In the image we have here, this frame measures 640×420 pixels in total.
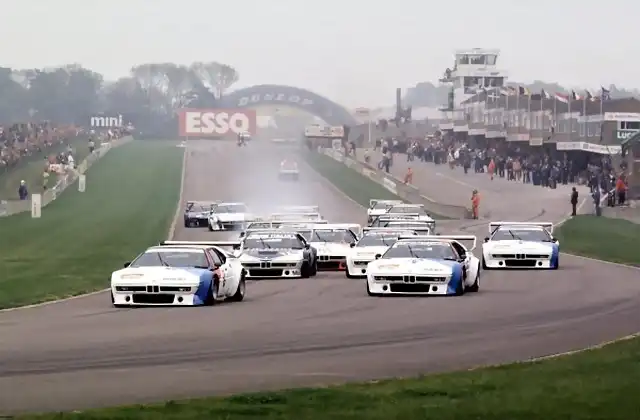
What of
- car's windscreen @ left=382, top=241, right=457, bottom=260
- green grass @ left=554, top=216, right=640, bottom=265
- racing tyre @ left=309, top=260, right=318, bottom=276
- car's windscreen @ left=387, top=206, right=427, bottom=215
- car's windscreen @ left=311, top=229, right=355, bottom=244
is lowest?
green grass @ left=554, top=216, right=640, bottom=265

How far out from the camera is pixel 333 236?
1412 inches

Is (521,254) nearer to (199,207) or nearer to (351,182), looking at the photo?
(199,207)

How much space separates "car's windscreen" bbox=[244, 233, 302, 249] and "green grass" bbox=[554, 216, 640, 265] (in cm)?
1011

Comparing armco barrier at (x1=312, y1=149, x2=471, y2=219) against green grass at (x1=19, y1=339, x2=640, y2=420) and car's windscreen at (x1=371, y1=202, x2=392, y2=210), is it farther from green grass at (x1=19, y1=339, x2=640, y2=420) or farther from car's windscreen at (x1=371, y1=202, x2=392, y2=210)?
green grass at (x1=19, y1=339, x2=640, y2=420)

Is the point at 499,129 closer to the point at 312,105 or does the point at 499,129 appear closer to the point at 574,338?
the point at 312,105

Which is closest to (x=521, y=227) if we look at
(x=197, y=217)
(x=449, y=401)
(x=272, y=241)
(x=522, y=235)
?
(x=522, y=235)

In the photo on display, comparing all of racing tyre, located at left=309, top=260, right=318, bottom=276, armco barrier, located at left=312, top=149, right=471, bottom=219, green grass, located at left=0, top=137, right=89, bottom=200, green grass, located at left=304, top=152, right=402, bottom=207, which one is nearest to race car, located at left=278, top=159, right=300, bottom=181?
green grass, located at left=304, top=152, right=402, bottom=207

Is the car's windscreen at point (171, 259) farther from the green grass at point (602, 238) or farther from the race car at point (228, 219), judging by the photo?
the race car at point (228, 219)

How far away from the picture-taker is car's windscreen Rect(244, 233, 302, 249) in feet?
106

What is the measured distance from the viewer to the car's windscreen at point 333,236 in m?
35.7

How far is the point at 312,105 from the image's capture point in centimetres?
19312

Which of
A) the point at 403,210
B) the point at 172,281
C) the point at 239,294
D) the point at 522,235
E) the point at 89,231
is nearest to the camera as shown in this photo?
the point at 172,281

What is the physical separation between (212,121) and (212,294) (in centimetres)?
16579

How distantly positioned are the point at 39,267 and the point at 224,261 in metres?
11.2
